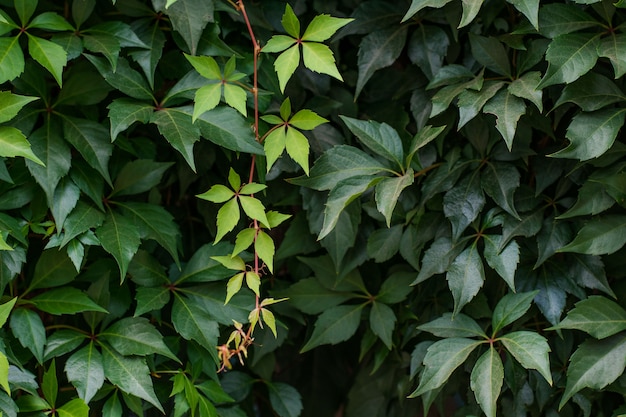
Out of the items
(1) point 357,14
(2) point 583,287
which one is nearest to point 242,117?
(1) point 357,14

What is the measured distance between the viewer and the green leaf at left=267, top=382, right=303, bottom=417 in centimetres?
168

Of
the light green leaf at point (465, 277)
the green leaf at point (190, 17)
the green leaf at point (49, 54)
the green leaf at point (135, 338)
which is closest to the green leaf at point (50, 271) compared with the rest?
the green leaf at point (135, 338)

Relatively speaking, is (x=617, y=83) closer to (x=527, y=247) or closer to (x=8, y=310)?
(x=527, y=247)

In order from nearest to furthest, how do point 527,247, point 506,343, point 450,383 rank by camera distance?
point 506,343, point 527,247, point 450,383

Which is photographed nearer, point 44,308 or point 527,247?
point 44,308

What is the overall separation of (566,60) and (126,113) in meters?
0.75

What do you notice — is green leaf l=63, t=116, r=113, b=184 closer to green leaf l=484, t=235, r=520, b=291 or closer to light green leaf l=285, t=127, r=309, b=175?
light green leaf l=285, t=127, r=309, b=175

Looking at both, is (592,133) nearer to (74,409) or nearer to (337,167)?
(337,167)

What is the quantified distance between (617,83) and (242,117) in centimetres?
68

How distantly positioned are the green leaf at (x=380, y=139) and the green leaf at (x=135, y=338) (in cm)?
51

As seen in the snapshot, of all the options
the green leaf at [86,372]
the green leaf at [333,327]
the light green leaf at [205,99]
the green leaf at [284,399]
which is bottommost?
the green leaf at [284,399]

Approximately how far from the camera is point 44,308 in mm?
1398

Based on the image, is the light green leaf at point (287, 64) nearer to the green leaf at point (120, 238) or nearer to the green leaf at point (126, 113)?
the green leaf at point (126, 113)

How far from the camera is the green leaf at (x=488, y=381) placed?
1.34m
